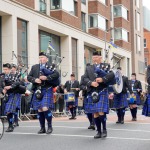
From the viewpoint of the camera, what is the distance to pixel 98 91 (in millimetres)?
9430

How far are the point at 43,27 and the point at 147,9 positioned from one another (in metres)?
49.2

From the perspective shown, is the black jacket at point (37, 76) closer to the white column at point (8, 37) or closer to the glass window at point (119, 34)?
the white column at point (8, 37)

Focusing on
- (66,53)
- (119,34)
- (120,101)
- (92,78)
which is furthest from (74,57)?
(92,78)

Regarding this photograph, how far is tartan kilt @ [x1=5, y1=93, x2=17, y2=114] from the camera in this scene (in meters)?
11.3

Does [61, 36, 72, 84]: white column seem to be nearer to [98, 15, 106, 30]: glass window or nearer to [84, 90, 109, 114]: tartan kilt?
[98, 15, 106, 30]: glass window

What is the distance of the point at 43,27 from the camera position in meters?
27.5

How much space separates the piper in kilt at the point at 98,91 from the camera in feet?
30.4

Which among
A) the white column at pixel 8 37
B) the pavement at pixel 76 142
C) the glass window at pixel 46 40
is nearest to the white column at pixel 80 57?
the glass window at pixel 46 40

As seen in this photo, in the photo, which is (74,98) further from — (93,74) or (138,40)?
(138,40)

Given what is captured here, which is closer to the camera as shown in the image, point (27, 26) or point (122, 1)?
point (27, 26)

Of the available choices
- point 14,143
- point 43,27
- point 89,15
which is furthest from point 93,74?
point 89,15

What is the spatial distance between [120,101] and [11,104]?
430cm

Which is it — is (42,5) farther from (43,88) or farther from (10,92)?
(43,88)

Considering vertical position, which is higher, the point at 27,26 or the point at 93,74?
the point at 27,26
